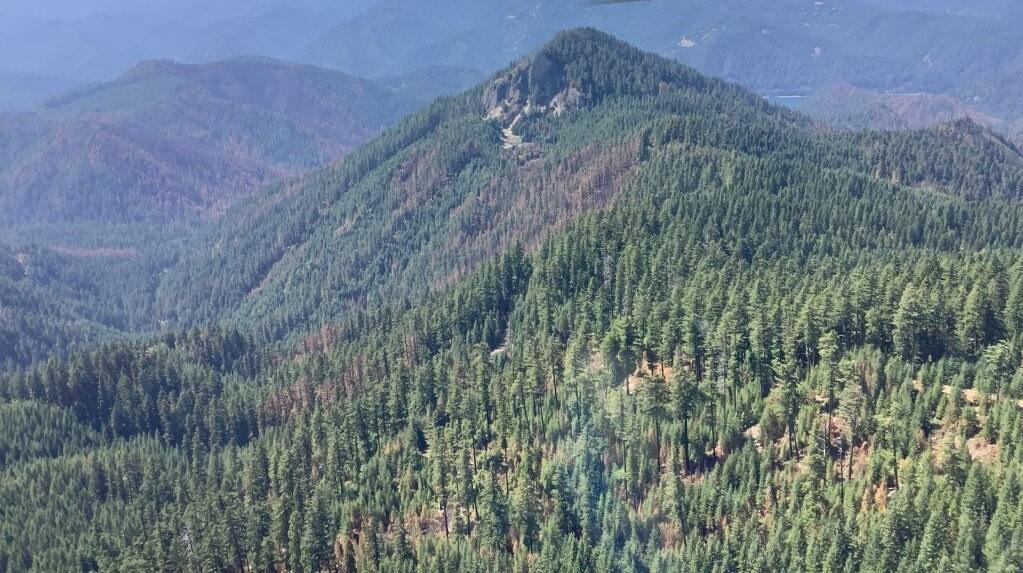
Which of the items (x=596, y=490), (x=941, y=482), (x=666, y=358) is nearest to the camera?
(x=941, y=482)

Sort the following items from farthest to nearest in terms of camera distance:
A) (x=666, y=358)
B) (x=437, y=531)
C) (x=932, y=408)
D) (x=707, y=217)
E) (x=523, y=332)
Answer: (x=707, y=217), (x=523, y=332), (x=666, y=358), (x=437, y=531), (x=932, y=408)

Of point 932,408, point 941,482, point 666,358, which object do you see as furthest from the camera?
point 666,358

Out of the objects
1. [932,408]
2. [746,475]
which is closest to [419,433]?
[746,475]

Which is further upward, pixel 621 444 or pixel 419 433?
pixel 621 444

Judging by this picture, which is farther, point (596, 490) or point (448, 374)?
point (448, 374)

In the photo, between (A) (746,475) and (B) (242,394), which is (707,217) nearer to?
(A) (746,475)

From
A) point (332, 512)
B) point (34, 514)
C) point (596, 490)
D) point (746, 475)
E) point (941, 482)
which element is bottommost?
point (34, 514)

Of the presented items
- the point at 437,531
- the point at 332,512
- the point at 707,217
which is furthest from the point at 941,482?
the point at 707,217

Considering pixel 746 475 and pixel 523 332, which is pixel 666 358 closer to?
pixel 746 475

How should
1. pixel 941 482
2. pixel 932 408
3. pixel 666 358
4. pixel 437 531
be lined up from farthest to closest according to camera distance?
pixel 666 358 → pixel 437 531 → pixel 932 408 → pixel 941 482
